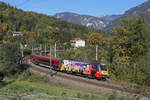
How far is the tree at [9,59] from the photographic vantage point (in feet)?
120

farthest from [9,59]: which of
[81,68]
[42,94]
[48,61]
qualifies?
[42,94]

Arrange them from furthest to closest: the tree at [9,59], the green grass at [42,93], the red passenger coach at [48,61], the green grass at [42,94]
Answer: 1. the red passenger coach at [48,61]
2. the tree at [9,59]
3. the green grass at [42,93]
4. the green grass at [42,94]

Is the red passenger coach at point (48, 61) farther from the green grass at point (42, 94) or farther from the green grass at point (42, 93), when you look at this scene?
the green grass at point (42, 93)

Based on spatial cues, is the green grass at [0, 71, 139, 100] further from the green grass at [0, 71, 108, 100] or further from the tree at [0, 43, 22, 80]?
the tree at [0, 43, 22, 80]

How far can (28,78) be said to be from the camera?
31.3 meters

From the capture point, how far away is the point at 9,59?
38500 millimetres

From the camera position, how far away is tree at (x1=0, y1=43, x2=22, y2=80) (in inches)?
1446

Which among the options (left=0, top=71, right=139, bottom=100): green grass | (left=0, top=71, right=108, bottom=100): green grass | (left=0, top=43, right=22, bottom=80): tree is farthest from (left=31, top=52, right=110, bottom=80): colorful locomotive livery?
(left=0, top=71, right=108, bottom=100): green grass

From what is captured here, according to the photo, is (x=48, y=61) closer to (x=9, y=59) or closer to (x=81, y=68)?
(x=9, y=59)

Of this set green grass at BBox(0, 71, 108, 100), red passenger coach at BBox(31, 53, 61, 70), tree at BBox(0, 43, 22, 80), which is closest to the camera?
green grass at BBox(0, 71, 108, 100)

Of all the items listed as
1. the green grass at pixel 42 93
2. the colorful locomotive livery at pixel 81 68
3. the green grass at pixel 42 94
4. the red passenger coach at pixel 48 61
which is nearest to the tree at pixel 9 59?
the red passenger coach at pixel 48 61

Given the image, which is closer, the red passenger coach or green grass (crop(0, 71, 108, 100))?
green grass (crop(0, 71, 108, 100))

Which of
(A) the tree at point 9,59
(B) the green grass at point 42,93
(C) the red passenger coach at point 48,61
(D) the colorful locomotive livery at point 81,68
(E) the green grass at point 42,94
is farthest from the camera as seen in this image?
(C) the red passenger coach at point 48,61

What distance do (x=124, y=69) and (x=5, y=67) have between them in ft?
71.1
